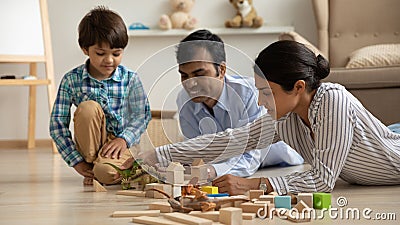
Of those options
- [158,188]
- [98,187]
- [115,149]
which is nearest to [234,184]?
[158,188]

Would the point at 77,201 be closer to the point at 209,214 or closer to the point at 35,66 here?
the point at 209,214

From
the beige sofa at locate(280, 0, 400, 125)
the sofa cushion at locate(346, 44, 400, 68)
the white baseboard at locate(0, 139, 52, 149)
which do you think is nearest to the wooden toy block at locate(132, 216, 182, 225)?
the sofa cushion at locate(346, 44, 400, 68)

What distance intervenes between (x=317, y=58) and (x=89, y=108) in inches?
30.5

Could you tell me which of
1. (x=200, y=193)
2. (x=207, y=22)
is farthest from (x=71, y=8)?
(x=200, y=193)

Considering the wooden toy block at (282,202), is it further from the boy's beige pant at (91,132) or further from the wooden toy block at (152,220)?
the boy's beige pant at (91,132)

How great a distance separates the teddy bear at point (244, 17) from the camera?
3.72 meters

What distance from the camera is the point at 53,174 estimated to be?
2508 mm

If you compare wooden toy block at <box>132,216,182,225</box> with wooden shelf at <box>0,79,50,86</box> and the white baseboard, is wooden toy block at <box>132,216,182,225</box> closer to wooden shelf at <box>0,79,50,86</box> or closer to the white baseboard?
wooden shelf at <box>0,79,50,86</box>

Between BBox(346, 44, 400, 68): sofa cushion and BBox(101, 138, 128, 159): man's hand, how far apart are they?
1.15 m

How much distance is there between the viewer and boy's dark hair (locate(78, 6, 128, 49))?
2.25 meters

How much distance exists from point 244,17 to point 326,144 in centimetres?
208

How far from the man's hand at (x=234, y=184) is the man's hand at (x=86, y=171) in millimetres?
589

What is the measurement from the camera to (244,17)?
3.74m

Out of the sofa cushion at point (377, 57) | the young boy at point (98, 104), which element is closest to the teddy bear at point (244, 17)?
the sofa cushion at point (377, 57)
